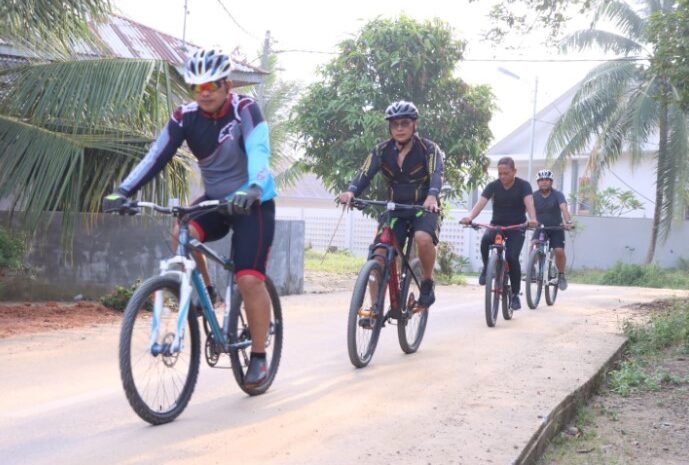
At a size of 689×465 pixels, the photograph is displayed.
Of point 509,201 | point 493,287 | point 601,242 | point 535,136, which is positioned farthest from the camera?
point 535,136

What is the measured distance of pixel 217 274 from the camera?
11922mm

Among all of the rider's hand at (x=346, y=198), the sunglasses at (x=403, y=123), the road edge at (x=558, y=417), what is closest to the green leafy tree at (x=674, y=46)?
the road edge at (x=558, y=417)

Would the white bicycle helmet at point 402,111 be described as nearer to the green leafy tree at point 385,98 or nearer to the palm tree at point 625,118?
the green leafy tree at point 385,98

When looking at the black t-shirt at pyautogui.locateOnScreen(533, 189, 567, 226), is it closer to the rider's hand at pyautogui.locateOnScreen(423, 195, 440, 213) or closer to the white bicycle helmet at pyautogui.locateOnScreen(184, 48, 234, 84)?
the rider's hand at pyautogui.locateOnScreen(423, 195, 440, 213)

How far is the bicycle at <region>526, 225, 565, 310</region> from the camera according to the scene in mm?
12453

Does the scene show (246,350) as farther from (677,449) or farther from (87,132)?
(87,132)

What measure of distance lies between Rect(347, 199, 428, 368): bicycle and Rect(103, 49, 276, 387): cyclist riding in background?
1487 millimetres

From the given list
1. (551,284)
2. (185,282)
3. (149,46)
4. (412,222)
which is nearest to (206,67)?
(185,282)

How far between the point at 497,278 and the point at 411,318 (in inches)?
104

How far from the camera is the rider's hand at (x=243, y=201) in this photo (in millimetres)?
4945

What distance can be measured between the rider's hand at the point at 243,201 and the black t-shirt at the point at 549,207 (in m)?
8.90

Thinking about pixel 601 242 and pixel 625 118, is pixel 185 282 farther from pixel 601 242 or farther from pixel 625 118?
pixel 601 242

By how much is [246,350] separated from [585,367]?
2813 millimetres

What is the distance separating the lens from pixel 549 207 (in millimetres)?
13406
